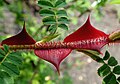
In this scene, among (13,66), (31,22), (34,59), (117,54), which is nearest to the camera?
(13,66)

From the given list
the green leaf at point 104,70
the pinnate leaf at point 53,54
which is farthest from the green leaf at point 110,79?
the pinnate leaf at point 53,54

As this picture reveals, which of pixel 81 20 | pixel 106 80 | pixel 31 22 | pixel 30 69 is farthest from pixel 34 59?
pixel 81 20

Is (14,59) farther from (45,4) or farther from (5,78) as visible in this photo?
(45,4)

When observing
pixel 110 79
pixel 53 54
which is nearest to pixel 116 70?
pixel 110 79

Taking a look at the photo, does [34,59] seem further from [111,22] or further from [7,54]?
[111,22]

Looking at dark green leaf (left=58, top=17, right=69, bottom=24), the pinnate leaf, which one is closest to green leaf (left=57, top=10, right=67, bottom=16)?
dark green leaf (left=58, top=17, right=69, bottom=24)

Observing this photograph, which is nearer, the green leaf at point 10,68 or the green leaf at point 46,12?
the green leaf at point 10,68

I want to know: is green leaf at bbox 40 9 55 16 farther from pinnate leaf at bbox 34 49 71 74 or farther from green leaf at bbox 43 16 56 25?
pinnate leaf at bbox 34 49 71 74

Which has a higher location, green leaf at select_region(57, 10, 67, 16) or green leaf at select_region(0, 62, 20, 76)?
green leaf at select_region(57, 10, 67, 16)

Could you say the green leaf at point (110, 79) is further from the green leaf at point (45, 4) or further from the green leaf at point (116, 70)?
the green leaf at point (45, 4)
